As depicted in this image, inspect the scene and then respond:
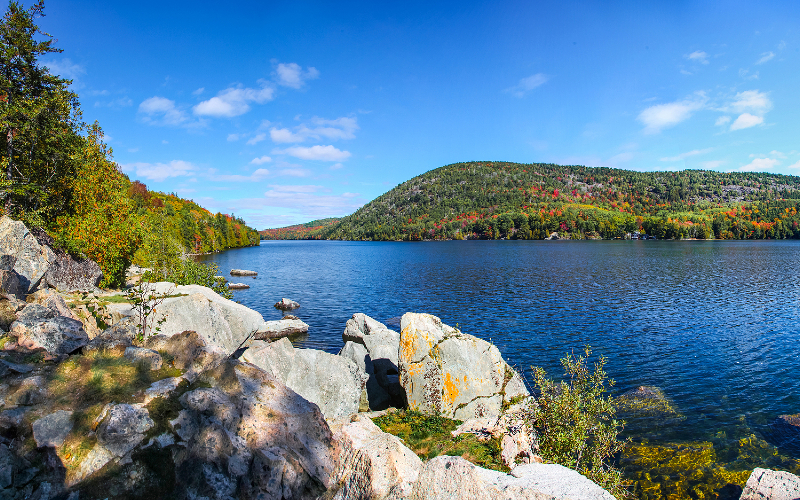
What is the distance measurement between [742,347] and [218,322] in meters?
34.1

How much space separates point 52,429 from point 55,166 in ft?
105

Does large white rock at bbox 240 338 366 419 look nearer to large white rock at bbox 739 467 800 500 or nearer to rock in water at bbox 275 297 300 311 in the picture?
large white rock at bbox 739 467 800 500

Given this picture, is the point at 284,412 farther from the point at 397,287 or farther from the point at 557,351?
the point at 397,287

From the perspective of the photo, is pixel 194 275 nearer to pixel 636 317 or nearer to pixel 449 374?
pixel 449 374

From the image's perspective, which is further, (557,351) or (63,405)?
(557,351)

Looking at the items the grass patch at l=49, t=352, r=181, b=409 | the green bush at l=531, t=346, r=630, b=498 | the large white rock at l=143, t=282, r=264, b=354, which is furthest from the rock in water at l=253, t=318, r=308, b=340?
the green bush at l=531, t=346, r=630, b=498

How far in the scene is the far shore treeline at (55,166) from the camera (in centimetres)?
2605

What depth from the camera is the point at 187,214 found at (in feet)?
421

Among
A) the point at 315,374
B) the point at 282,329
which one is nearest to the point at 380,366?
the point at 315,374

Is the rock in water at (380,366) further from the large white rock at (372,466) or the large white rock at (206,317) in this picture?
the large white rock at (372,466)

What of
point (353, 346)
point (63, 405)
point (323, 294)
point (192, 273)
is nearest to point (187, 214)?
point (323, 294)

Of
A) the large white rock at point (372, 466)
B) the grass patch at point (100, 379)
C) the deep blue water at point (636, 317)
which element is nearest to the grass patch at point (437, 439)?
the large white rock at point (372, 466)

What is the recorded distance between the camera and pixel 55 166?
93.9ft

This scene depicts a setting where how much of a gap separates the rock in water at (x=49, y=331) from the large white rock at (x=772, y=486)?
1909 cm
